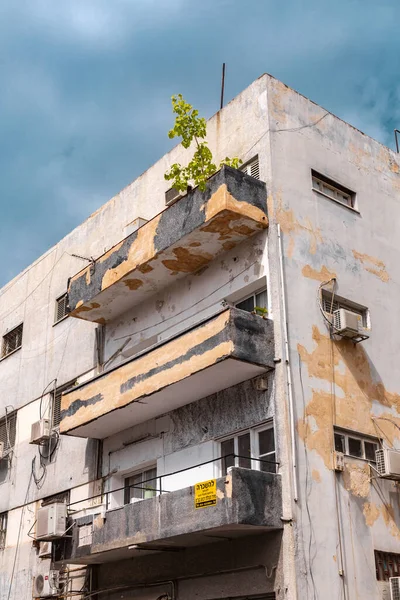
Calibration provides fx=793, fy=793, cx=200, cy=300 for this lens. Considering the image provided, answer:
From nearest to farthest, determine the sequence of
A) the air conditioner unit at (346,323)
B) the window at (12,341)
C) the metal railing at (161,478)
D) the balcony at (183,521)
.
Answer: the balcony at (183,521) < the metal railing at (161,478) < the air conditioner unit at (346,323) < the window at (12,341)

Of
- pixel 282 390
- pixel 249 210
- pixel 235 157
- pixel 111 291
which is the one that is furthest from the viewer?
pixel 111 291

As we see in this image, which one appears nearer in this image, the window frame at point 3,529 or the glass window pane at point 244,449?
the glass window pane at point 244,449

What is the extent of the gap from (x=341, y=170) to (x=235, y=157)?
103 inches

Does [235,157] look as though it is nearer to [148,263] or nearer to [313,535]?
[148,263]

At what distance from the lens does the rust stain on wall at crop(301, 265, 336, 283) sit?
16969mm

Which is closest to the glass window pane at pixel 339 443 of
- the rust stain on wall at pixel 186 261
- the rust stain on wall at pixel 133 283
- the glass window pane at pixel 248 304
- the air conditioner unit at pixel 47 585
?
the glass window pane at pixel 248 304

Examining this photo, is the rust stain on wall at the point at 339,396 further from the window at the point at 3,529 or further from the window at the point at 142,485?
the window at the point at 3,529

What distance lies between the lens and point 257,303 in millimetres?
17281

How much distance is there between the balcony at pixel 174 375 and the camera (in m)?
15.7

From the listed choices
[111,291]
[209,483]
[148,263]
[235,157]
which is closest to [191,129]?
[235,157]

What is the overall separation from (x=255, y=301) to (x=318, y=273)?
4.90 ft

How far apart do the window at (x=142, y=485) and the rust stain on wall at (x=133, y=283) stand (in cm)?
448

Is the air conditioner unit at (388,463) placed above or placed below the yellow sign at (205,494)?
above

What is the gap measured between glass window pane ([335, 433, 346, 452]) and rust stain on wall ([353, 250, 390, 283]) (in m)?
4.26
